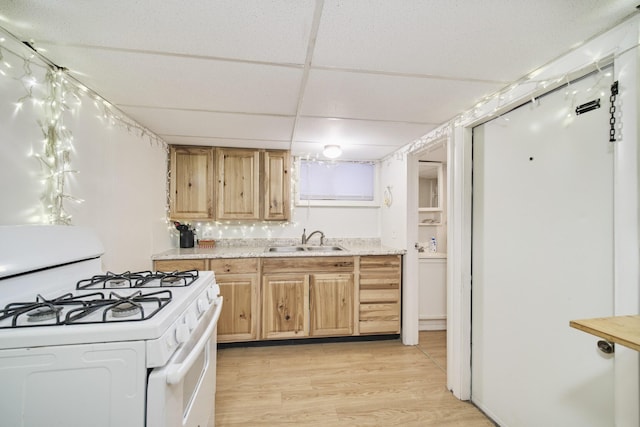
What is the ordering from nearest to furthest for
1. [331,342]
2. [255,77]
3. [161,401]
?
[161,401]
[255,77]
[331,342]

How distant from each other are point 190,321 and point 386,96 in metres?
1.57

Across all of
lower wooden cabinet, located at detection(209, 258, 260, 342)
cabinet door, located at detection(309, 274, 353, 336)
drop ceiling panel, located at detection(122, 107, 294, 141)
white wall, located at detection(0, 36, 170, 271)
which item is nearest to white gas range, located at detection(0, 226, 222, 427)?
white wall, located at detection(0, 36, 170, 271)

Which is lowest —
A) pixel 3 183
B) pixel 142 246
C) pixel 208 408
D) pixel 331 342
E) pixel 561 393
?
pixel 331 342

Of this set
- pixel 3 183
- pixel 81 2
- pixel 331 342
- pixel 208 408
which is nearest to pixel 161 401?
pixel 208 408

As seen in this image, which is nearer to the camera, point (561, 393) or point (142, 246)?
point (561, 393)

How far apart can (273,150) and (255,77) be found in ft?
4.89

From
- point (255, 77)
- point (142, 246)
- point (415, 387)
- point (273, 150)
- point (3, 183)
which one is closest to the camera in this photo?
point (3, 183)

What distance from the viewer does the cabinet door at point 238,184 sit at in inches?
109

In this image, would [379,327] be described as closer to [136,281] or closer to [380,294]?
[380,294]

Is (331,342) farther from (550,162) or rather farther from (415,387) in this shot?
(550,162)

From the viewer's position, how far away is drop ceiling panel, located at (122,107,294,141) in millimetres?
1892

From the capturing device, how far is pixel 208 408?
4.20 feet

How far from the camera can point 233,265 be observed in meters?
2.45

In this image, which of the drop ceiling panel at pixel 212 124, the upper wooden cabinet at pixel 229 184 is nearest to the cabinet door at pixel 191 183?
the upper wooden cabinet at pixel 229 184
